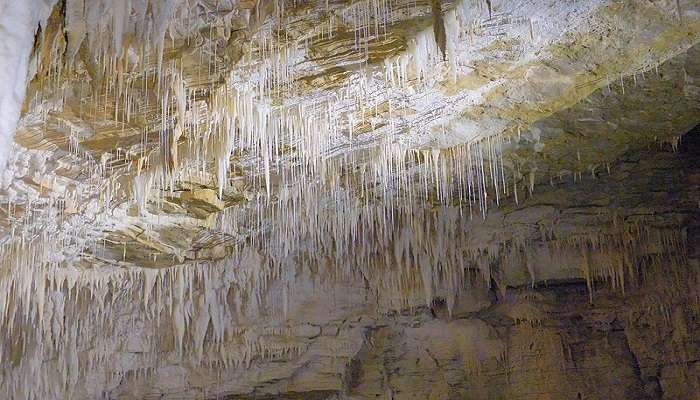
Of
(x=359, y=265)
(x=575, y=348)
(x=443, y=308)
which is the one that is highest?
(x=359, y=265)

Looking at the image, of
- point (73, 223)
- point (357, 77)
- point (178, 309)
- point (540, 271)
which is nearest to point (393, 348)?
point (540, 271)

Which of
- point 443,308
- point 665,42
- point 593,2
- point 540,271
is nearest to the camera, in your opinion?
point 593,2

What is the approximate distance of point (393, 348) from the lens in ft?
31.4

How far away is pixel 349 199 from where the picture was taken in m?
7.09

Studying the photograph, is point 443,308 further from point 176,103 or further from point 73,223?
point 176,103

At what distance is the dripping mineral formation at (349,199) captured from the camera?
4.09 metres

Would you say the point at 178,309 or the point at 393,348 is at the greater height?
the point at 178,309

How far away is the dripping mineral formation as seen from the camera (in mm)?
4090

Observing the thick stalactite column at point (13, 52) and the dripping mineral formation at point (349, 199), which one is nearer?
the thick stalactite column at point (13, 52)

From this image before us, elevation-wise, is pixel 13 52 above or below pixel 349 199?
below

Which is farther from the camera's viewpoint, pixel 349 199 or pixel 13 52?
pixel 349 199

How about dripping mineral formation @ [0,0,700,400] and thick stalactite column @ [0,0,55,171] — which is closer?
thick stalactite column @ [0,0,55,171]

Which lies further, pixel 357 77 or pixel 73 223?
pixel 73 223

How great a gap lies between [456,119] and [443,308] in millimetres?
4630
